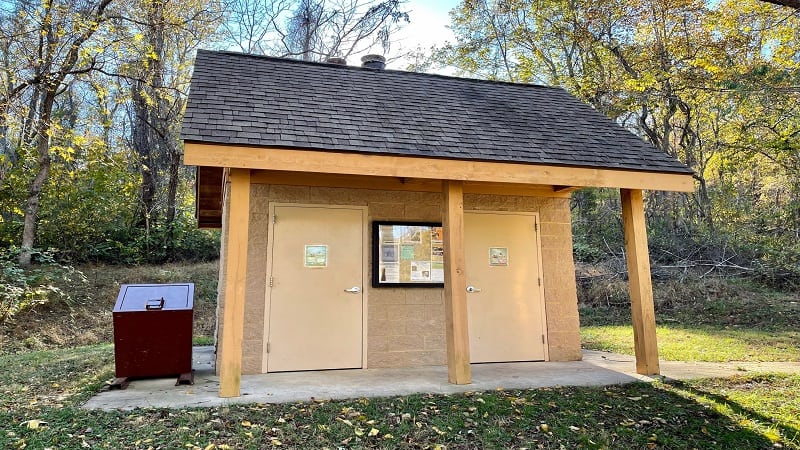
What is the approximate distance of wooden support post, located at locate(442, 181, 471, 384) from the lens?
179 inches

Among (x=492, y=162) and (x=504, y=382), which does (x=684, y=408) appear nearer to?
(x=504, y=382)

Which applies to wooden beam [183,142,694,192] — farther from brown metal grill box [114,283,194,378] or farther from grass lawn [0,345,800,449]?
grass lawn [0,345,800,449]

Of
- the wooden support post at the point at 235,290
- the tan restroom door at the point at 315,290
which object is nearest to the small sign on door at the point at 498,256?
the tan restroom door at the point at 315,290

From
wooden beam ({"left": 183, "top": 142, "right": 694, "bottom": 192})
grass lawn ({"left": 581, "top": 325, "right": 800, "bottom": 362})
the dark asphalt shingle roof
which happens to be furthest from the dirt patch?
grass lawn ({"left": 581, "top": 325, "right": 800, "bottom": 362})

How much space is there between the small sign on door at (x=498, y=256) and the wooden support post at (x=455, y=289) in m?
1.41

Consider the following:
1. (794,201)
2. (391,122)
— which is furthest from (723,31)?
(391,122)

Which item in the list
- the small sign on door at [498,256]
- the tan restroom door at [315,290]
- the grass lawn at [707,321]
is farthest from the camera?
the grass lawn at [707,321]

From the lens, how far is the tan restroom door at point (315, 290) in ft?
16.9

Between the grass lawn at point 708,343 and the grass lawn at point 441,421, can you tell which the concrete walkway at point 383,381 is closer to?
the grass lawn at point 441,421

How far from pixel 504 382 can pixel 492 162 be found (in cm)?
220

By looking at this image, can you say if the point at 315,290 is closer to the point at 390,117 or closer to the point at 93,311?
the point at 390,117

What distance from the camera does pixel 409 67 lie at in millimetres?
17016

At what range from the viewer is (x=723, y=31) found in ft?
41.5

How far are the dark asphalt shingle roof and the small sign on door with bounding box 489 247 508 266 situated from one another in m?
1.46
